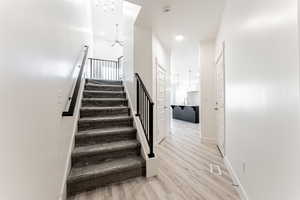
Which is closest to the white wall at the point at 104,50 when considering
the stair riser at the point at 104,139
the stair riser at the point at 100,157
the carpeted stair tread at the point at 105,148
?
the stair riser at the point at 104,139

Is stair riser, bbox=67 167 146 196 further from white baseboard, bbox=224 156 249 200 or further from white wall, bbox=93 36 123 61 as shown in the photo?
white wall, bbox=93 36 123 61

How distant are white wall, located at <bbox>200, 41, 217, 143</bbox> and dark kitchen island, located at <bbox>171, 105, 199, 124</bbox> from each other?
3.49 m

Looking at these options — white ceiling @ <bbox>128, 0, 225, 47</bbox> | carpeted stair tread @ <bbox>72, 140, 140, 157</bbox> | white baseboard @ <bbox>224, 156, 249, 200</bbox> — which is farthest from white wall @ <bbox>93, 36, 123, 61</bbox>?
white baseboard @ <bbox>224, 156, 249, 200</bbox>

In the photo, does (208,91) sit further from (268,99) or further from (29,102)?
(29,102)

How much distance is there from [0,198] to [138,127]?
227 cm

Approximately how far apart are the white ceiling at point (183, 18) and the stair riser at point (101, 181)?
9.47ft

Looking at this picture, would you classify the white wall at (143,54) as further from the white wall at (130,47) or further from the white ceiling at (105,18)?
the white ceiling at (105,18)

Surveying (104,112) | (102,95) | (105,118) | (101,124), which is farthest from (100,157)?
(102,95)

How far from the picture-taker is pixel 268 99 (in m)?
1.29

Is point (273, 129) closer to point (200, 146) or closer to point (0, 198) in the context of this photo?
point (0, 198)

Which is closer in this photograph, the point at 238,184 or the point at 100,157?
the point at 238,184

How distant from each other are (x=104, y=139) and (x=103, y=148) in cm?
28

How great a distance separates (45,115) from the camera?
4.50 ft

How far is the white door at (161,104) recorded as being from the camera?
167 inches
